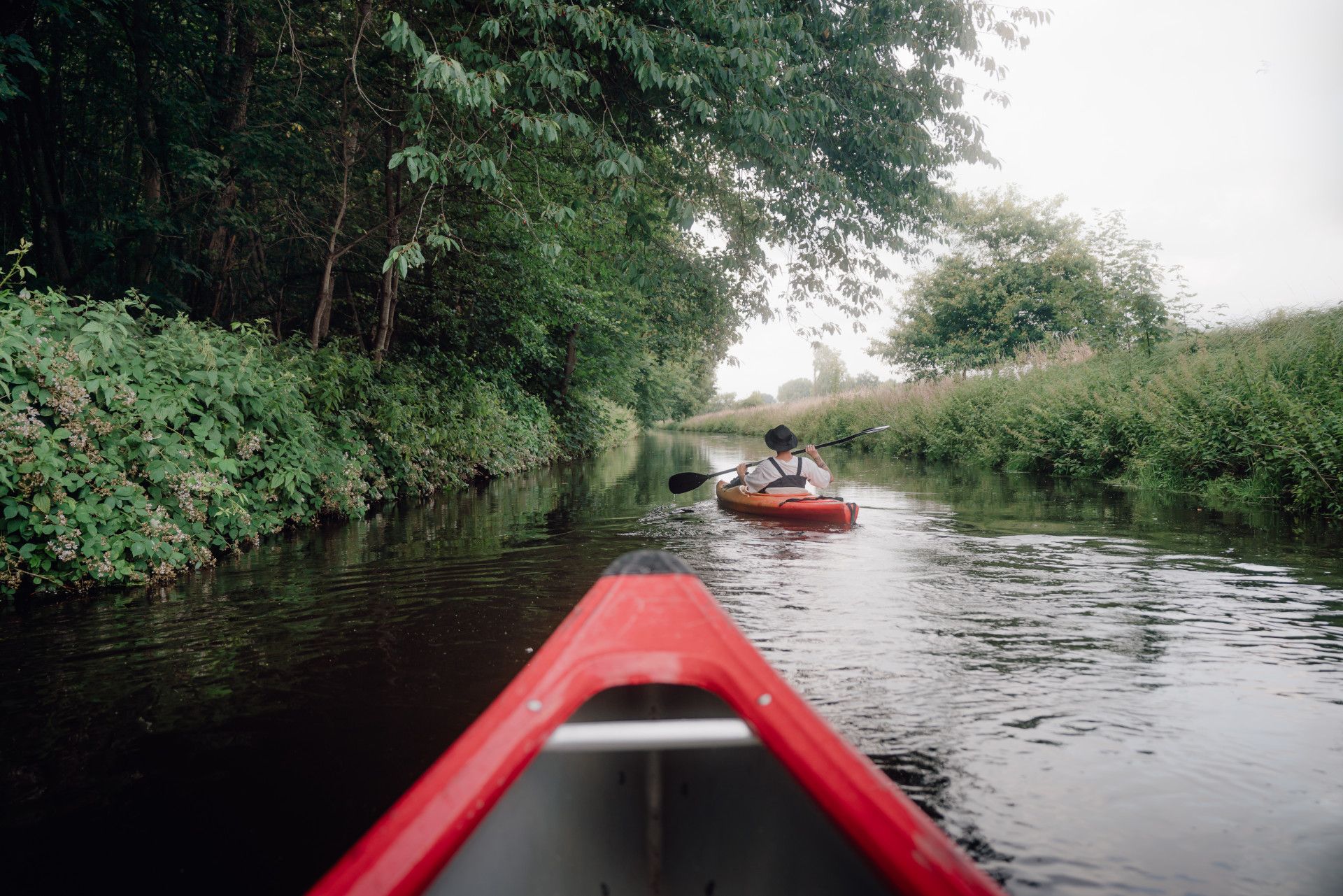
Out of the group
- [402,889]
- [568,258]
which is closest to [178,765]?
[402,889]

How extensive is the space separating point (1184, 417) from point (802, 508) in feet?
20.1

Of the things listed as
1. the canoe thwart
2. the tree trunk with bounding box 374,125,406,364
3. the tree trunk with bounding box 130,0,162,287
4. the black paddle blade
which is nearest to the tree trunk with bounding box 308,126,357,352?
the tree trunk with bounding box 374,125,406,364

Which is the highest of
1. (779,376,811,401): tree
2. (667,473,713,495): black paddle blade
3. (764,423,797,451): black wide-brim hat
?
(779,376,811,401): tree

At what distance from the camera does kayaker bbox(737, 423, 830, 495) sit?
866 centimetres

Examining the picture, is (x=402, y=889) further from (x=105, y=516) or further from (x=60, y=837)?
(x=105, y=516)

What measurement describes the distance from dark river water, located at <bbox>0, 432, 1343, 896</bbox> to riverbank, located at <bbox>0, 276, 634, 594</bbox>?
36 cm

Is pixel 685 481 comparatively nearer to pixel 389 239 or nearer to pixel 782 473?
pixel 782 473

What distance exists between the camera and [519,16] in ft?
21.2

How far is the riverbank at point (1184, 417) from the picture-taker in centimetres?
805

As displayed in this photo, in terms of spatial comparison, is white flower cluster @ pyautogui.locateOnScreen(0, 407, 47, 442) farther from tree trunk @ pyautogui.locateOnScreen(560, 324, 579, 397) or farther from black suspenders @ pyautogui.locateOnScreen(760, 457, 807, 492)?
tree trunk @ pyautogui.locateOnScreen(560, 324, 579, 397)

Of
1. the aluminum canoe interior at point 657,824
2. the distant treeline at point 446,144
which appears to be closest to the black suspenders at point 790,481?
the distant treeline at point 446,144

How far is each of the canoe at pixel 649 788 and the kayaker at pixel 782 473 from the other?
664 cm

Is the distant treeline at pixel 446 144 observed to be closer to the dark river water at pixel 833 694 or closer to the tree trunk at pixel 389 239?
the tree trunk at pixel 389 239

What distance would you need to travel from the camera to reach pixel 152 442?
5336mm
